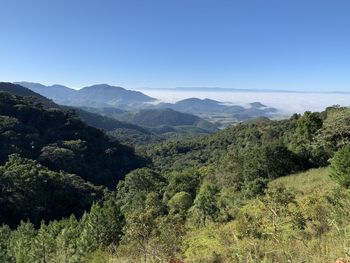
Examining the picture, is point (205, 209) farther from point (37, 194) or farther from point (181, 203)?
point (37, 194)

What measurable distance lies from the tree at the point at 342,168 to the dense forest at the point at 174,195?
86 mm

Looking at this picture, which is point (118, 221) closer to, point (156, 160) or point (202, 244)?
point (202, 244)

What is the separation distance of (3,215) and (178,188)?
23.7 m

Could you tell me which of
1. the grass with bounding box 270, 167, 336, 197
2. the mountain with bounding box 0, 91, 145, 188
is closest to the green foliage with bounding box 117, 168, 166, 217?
the mountain with bounding box 0, 91, 145, 188

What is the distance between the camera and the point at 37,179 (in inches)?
2249

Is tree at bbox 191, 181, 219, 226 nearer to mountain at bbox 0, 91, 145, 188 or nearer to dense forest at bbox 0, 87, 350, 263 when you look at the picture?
dense forest at bbox 0, 87, 350, 263

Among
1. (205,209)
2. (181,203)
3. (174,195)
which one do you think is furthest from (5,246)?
(174,195)

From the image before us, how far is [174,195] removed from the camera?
46562 millimetres

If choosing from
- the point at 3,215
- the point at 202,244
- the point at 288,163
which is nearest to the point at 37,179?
the point at 3,215

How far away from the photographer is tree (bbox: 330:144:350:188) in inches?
779

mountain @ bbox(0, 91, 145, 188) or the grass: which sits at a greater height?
the grass

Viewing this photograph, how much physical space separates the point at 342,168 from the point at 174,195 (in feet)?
90.9

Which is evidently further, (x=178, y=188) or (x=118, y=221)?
(x=178, y=188)

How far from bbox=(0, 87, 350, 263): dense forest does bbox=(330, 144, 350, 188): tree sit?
9 centimetres
